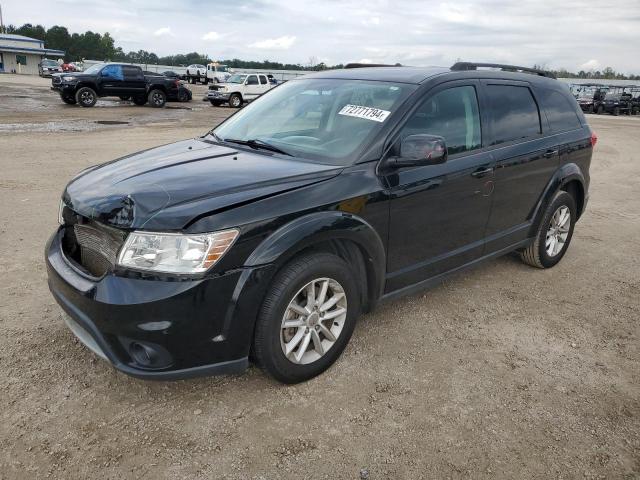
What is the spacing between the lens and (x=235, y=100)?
25812mm

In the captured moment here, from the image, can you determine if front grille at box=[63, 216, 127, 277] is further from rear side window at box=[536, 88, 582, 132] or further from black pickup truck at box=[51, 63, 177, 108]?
black pickup truck at box=[51, 63, 177, 108]

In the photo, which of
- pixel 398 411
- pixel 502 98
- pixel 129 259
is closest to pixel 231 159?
pixel 129 259

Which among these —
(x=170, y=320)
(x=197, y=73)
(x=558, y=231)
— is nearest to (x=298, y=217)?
(x=170, y=320)

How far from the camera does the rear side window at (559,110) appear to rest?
4.63 m

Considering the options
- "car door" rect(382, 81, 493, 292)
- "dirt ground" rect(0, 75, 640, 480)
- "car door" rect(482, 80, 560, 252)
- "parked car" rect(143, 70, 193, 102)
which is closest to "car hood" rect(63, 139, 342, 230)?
"car door" rect(382, 81, 493, 292)

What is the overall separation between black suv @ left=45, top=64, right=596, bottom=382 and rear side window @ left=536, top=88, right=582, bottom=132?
0.29 feet

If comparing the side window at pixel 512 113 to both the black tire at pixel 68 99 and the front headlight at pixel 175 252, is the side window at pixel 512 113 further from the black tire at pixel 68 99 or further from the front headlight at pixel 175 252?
the black tire at pixel 68 99

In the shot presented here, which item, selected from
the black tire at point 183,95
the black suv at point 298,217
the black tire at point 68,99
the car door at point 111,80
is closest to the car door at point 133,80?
the car door at point 111,80

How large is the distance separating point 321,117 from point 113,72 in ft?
69.6

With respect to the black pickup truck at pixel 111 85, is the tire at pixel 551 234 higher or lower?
lower

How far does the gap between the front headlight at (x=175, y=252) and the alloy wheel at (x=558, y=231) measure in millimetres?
3568

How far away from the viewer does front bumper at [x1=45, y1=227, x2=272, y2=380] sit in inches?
95.7

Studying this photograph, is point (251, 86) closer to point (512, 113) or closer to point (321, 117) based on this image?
point (512, 113)

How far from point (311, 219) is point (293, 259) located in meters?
0.24
